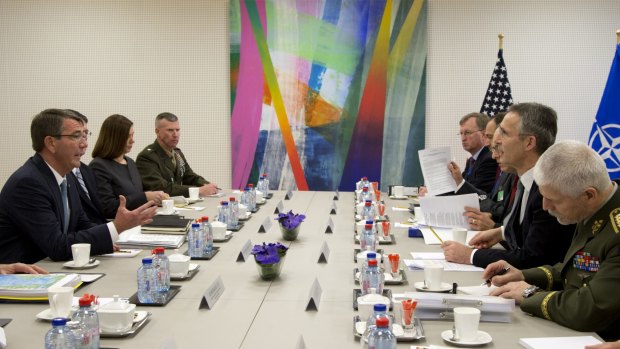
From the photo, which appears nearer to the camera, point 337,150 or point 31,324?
point 31,324

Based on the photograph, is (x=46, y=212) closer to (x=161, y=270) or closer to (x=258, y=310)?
(x=161, y=270)

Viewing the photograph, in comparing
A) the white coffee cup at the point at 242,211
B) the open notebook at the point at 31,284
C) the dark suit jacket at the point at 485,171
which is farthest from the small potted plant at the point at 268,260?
the dark suit jacket at the point at 485,171

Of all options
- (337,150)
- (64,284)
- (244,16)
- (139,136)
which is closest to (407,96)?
(337,150)

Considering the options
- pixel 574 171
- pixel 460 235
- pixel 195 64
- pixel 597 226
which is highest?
pixel 195 64

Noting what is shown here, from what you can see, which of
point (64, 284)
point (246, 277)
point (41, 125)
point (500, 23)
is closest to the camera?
point (64, 284)

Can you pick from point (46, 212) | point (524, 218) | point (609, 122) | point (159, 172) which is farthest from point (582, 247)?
point (159, 172)

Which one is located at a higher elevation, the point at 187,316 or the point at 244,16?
the point at 244,16

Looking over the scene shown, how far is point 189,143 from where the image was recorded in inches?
289

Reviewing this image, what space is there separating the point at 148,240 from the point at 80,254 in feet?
1.81

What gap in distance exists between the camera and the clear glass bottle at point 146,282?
2.41m

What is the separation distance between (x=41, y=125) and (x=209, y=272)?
4.15ft

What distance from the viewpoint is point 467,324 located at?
200cm

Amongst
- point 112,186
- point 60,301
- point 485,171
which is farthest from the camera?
point 485,171

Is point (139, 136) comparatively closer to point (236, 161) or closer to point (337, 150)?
point (236, 161)
